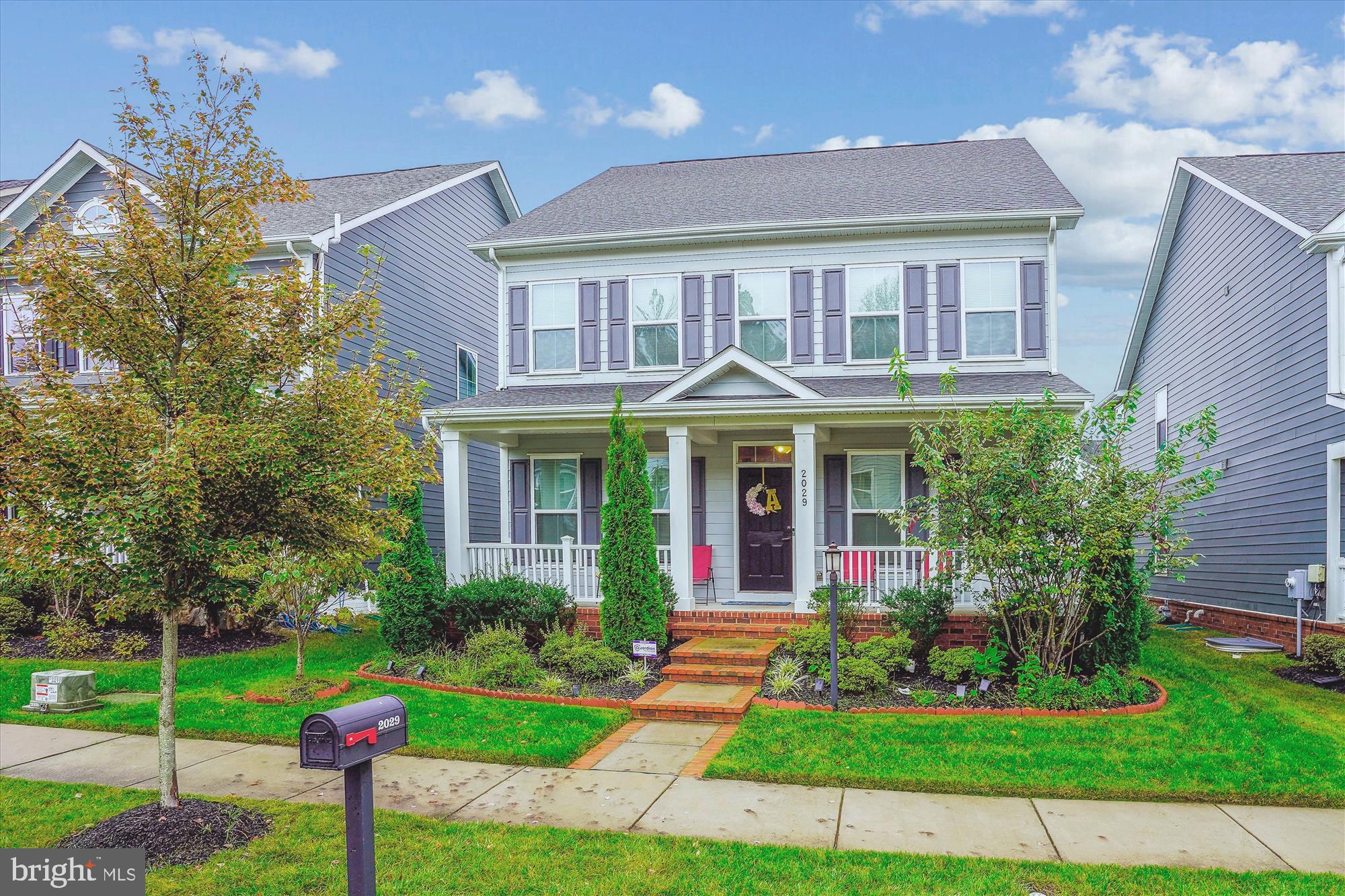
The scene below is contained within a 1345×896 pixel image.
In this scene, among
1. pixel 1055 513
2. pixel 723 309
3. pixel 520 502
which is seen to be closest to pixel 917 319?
pixel 723 309

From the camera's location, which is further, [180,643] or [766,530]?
[766,530]

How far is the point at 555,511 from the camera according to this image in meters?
13.8

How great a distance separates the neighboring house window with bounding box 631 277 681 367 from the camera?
13156 millimetres

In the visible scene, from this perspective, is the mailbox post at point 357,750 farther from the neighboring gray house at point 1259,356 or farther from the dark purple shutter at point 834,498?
the neighboring gray house at point 1259,356

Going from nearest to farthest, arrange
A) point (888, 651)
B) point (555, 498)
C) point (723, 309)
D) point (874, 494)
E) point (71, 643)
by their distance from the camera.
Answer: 1. point (888, 651)
2. point (71, 643)
3. point (874, 494)
4. point (723, 309)
5. point (555, 498)

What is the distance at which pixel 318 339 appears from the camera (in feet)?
17.9

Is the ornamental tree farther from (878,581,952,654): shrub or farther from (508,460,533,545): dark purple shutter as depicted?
(508,460,533,545): dark purple shutter

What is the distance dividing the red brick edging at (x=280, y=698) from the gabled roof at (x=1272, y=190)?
41.6ft

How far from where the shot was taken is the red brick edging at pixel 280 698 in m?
8.51

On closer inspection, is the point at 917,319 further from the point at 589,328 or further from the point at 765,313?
the point at 589,328

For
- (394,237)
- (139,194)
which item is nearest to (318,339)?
(139,194)

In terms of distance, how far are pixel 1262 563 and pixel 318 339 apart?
13.7 meters

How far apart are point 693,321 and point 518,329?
281 centimetres

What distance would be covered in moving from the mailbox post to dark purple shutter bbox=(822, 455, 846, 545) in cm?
960
